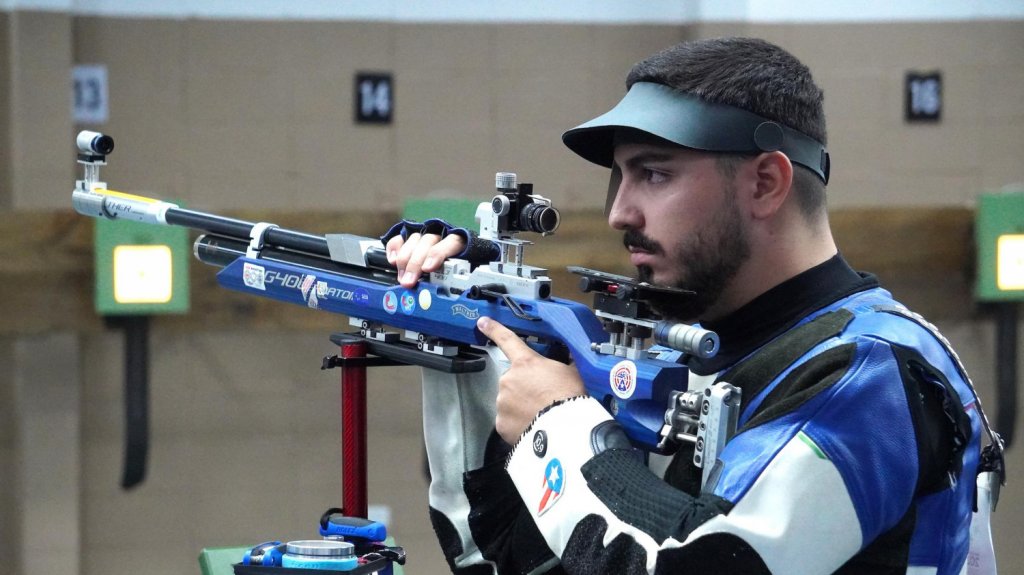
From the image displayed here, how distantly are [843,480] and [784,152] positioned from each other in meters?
0.38

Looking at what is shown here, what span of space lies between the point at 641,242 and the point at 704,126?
148mm

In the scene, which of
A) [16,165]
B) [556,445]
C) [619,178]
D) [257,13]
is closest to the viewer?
[556,445]

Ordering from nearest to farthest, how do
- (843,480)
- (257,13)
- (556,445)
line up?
(843,480), (556,445), (257,13)

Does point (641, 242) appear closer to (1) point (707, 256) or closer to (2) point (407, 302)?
(1) point (707, 256)

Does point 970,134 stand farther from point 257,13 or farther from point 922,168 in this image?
point 257,13

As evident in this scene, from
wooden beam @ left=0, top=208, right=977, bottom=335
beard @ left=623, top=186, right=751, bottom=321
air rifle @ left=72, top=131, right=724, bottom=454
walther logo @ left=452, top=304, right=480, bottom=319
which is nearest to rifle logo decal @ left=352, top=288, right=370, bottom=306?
air rifle @ left=72, top=131, right=724, bottom=454

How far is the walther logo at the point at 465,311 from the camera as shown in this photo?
1.53 m

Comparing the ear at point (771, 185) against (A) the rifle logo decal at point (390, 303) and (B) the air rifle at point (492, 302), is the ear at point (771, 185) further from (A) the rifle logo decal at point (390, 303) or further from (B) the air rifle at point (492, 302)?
A: (A) the rifle logo decal at point (390, 303)

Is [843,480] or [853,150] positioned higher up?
[853,150]

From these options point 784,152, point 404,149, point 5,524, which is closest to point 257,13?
point 404,149

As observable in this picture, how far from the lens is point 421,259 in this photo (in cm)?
161

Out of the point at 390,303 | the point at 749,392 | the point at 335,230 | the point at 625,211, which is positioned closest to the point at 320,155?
the point at 335,230

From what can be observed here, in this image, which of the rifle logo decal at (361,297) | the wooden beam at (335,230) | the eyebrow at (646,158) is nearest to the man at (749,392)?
the eyebrow at (646,158)

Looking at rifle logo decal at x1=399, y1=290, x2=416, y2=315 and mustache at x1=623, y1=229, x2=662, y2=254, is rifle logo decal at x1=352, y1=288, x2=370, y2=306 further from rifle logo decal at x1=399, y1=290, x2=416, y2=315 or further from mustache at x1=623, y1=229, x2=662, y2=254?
mustache at x1=623, y1=229, x2=662, y2=254
